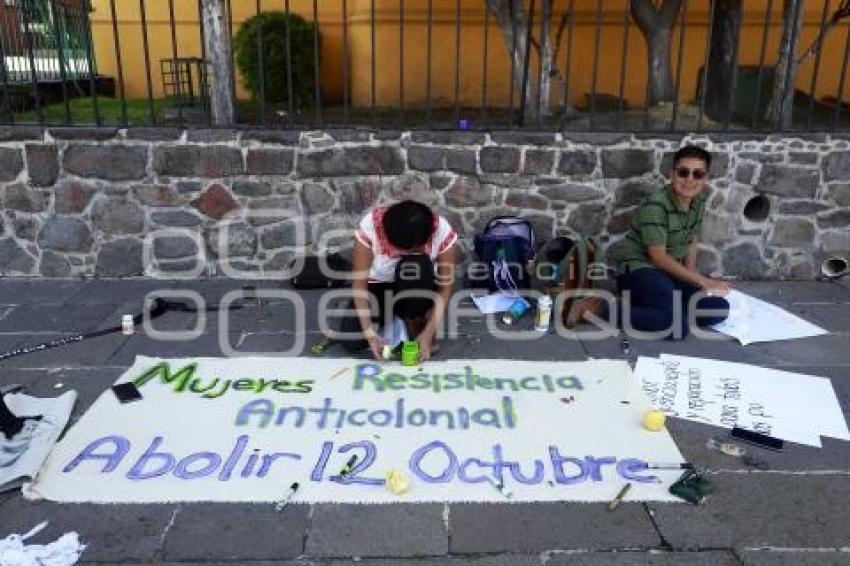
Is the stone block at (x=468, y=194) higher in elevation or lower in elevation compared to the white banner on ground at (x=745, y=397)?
higher

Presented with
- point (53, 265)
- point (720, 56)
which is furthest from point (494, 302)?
point (720, 56)

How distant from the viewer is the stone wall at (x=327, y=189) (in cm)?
463

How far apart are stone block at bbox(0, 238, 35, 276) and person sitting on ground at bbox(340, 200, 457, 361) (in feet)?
8.35

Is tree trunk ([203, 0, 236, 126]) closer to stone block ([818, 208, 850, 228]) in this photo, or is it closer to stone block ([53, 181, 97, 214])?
Answer: stone block ([53, 181, 97, 214])

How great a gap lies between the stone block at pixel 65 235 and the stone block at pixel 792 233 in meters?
4.80

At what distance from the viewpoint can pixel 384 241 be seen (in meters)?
3.61

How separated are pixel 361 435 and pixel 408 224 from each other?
41.7 inches

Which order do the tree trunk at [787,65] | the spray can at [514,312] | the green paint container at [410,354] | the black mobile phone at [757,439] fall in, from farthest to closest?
the tree trunk at [787,65], the spray can at [514,312], the green paint container at [410,354], the black mobile phone at [757,439]

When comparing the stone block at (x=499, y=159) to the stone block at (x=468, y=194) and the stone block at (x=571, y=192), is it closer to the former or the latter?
the stone block at (x=468, y=194)

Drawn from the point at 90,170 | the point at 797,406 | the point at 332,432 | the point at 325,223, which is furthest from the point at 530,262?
the point at 90,170

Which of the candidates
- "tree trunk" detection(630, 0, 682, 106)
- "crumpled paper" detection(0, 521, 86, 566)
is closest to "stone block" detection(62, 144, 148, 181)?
"crumpled paper" detection(0, 521, 86, 566)

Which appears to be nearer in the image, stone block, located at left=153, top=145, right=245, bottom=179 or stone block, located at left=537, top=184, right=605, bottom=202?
stone block, located at left=153, top=145, right=245, bottom=179

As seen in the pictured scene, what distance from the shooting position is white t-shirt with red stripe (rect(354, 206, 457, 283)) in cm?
358

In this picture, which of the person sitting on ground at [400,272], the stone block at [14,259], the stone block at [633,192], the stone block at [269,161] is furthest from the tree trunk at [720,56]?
the stone block at [14,259]
